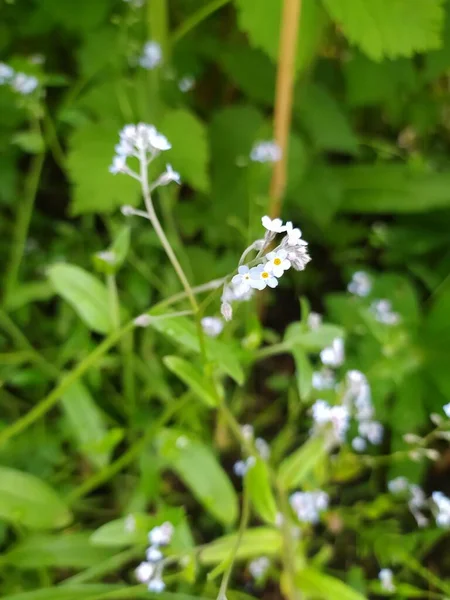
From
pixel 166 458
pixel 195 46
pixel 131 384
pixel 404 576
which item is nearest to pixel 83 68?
pixel 195 46

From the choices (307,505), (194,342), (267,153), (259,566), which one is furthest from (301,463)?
(267,153)

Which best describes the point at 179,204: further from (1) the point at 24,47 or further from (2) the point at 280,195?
(1) the point at 24,47

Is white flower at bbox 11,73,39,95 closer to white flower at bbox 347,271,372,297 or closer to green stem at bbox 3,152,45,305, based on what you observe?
green stem at bbox 3,152,45,305

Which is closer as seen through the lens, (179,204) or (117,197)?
(117,197)

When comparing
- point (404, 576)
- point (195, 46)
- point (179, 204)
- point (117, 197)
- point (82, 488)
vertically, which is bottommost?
point (404, 576)

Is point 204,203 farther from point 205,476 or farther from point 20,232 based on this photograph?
point 205,476
